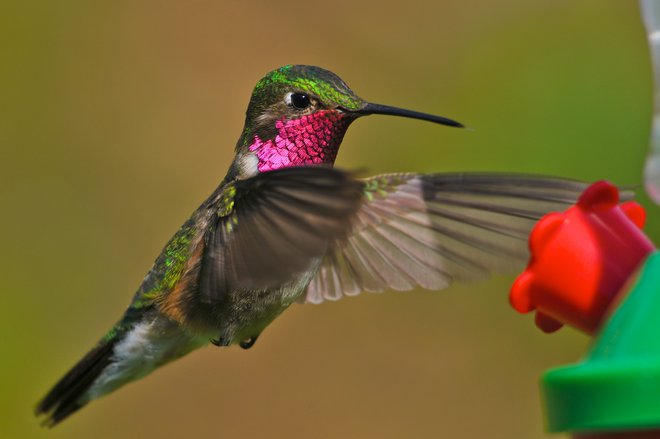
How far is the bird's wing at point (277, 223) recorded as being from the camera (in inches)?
75.3

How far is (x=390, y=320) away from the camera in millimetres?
4965

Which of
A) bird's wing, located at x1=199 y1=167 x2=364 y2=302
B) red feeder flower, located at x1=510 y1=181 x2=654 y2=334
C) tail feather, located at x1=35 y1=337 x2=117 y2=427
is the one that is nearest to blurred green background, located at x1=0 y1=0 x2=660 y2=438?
tail feather, located at x1=35 y1=337 x2=117 y2=427

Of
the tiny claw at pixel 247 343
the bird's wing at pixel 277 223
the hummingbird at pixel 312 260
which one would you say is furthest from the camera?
the tiny claw at pixel 247 343

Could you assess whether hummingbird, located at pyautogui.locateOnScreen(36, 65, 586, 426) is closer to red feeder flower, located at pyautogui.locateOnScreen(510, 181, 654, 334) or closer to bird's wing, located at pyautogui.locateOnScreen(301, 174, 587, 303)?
bird's wing, located at pyautogui.locateOnScreen(301, 174, 587, 303)

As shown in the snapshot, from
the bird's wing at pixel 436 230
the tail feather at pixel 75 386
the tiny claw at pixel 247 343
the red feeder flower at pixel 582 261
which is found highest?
the red feeder flower at pixel 582 261

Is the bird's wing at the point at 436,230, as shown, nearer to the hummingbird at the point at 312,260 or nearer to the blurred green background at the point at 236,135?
the hummingbird at the point at 312,260

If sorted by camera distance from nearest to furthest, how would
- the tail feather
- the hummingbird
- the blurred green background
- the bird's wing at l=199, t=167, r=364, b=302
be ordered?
the bird's wing at l=199, t=167, r=364, b=302 → the hummingbird → the tail feather → the blurred green background

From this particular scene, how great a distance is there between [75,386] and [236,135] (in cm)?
259

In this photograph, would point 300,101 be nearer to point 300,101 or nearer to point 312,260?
point 300,101

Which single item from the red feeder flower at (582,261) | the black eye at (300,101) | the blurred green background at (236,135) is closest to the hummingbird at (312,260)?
the black eye at (300,101)

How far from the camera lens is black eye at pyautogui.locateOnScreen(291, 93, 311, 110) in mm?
2652

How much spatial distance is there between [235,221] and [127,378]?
0.73 meters

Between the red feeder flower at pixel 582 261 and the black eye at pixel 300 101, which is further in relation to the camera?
the black eye at pixel 300 101

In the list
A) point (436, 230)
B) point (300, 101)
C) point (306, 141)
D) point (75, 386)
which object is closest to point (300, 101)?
point (300, 101)
